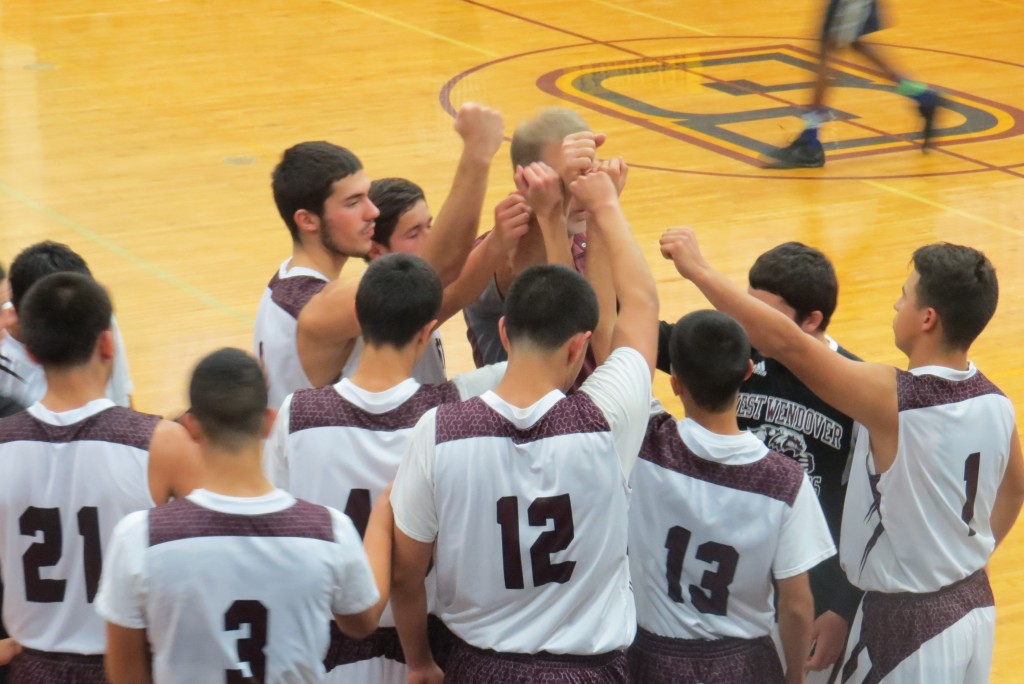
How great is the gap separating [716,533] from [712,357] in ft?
1.22

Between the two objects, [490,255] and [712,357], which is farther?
[490,255]

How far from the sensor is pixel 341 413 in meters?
3.16

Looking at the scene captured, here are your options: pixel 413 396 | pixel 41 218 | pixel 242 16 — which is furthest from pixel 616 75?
pixel 413 396

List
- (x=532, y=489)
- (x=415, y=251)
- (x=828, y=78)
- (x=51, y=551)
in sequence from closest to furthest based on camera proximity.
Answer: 1. (x=532, y=489)
2. (x=51, y=551)
3. (x=415, y=251)
4. (x=828, y=78)

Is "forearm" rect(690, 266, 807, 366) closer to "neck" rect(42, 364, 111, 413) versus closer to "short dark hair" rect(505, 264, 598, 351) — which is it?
"short dark hair" rect(505, 264, 598, 351)

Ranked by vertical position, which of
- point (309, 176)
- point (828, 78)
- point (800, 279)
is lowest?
point (828, 78)

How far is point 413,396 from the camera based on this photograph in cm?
321

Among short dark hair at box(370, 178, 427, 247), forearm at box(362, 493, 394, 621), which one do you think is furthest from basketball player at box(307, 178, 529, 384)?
forearm at box(362, 493, 394, 621)

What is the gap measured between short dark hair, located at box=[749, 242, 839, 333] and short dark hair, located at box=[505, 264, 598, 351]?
0.86 meters

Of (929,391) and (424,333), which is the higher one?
(424,333)

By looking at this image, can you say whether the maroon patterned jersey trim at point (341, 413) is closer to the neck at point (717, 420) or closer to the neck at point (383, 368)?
the neck at point (383, 368)

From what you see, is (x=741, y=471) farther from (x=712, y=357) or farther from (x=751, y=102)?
(x=751, y=102)

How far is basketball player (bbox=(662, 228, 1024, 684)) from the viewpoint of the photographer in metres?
3.41

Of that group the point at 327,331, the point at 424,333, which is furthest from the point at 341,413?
the point at 327,331
